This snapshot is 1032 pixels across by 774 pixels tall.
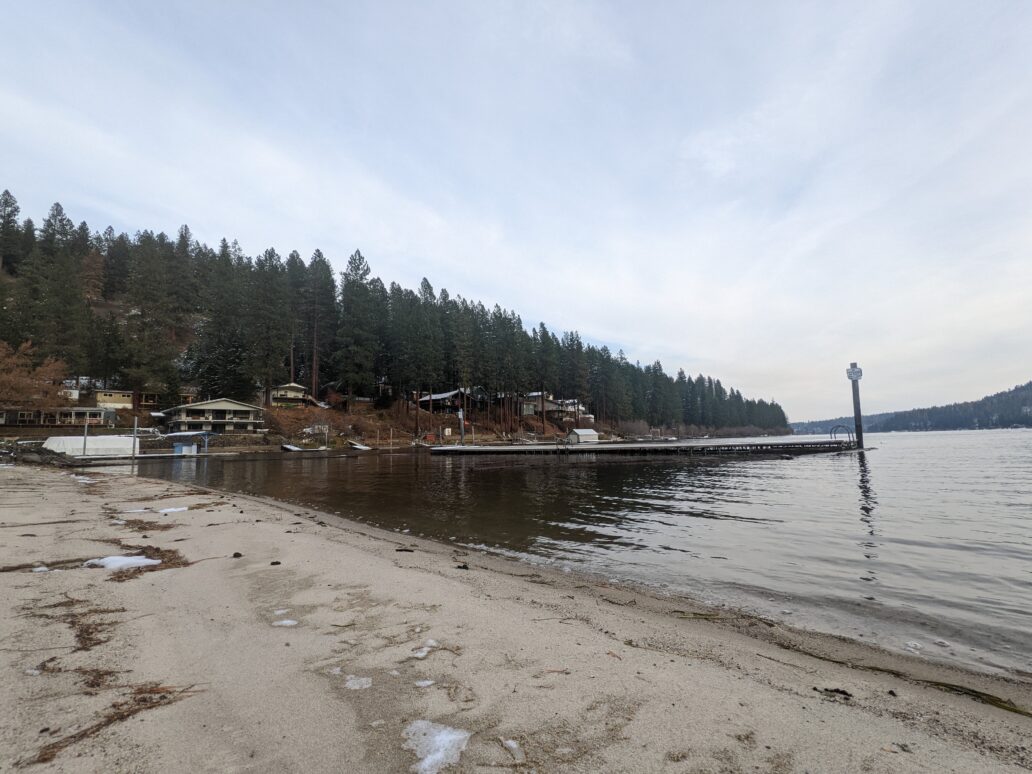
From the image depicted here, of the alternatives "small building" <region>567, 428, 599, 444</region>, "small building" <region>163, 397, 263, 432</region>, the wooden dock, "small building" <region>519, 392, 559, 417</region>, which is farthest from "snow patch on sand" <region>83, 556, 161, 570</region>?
"small building" <region>519, 392, 559, 417</region>

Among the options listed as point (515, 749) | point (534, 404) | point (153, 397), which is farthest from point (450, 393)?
point (515, 749)

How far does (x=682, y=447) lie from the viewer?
199ft

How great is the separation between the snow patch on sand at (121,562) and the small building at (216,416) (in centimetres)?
6385

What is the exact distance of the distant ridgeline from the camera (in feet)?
209

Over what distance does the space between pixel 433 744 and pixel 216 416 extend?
7325cm

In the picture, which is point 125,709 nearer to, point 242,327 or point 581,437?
point 242,327

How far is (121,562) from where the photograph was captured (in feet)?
25.1

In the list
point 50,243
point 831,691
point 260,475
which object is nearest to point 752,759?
point 831,691

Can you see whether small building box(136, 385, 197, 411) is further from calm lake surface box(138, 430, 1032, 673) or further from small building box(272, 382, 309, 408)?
calm lake surface box(138, 430, 1032, 673)

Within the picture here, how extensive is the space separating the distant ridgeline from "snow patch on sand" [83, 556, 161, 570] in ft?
198

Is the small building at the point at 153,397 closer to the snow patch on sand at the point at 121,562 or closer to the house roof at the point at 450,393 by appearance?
the house roof at the point at 450,393

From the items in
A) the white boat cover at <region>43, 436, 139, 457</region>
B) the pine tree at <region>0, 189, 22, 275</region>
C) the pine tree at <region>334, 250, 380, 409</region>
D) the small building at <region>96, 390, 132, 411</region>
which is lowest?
the white boat cover at <region>43, 436, 139, 457</region>

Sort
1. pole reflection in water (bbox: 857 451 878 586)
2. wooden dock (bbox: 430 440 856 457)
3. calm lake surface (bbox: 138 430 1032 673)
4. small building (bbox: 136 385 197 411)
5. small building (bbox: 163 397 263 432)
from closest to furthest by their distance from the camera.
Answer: calm lake surface (bbox: 138 430 1032 673)
pole reflection in water (bbox: 857 451 878 586)
wooden dock (bbox: 430 440 856 457)
small building (bbox: 163 397 263 432)
small building (bbox: 136 385 197 411)

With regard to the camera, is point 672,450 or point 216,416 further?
point 216,416
